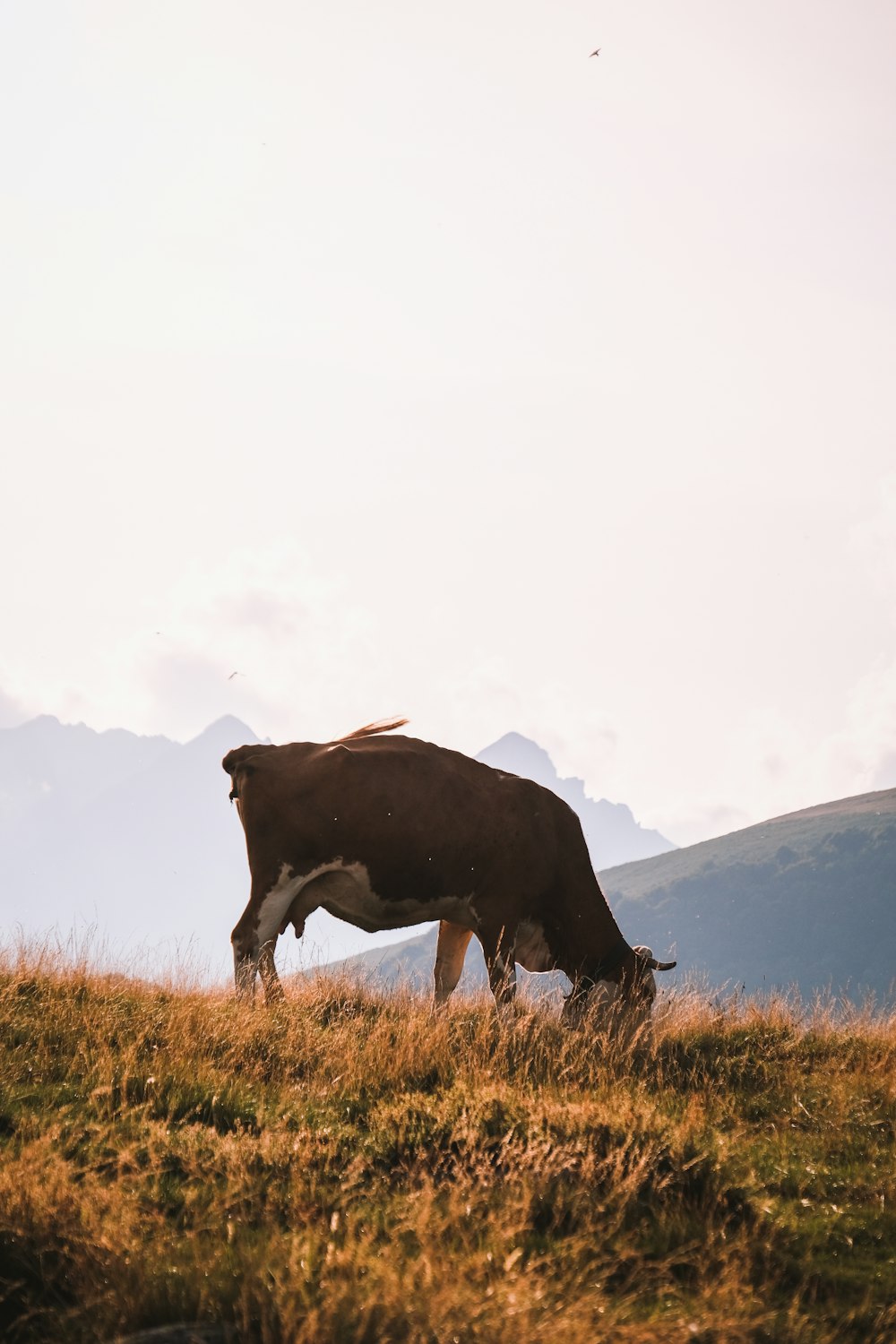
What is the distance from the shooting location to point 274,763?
1369 cm

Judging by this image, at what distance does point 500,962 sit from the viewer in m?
13.6

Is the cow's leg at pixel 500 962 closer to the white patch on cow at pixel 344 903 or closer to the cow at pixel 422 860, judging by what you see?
the cow at pixel 422 860

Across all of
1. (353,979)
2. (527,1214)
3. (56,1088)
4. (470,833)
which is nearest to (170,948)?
(353,979)

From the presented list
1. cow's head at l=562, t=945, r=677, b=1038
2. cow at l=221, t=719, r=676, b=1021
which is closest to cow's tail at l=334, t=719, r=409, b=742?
cow at l=221, t=719, r=676, b=1021

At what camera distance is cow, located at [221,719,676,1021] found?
1330 cm

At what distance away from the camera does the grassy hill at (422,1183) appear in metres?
5.32

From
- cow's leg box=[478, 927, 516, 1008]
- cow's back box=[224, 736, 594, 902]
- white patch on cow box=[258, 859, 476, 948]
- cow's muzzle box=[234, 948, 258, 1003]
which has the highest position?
cow's back box=[224, 736, 594, 902]

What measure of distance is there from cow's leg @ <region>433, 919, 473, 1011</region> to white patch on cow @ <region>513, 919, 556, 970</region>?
0.62 metres

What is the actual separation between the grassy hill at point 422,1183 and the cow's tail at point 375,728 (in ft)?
12.0

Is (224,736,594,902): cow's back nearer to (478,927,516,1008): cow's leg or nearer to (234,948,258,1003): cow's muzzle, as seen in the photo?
(478,927,516,1008): cow's leg

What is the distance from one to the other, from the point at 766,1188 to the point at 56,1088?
4.59 m

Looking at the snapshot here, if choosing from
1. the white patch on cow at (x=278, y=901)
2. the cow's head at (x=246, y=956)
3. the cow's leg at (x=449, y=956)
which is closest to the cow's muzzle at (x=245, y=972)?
the cow's head at (x=246, y=956)

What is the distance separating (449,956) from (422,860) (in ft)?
6.70

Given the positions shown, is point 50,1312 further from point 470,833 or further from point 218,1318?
point 470,833
